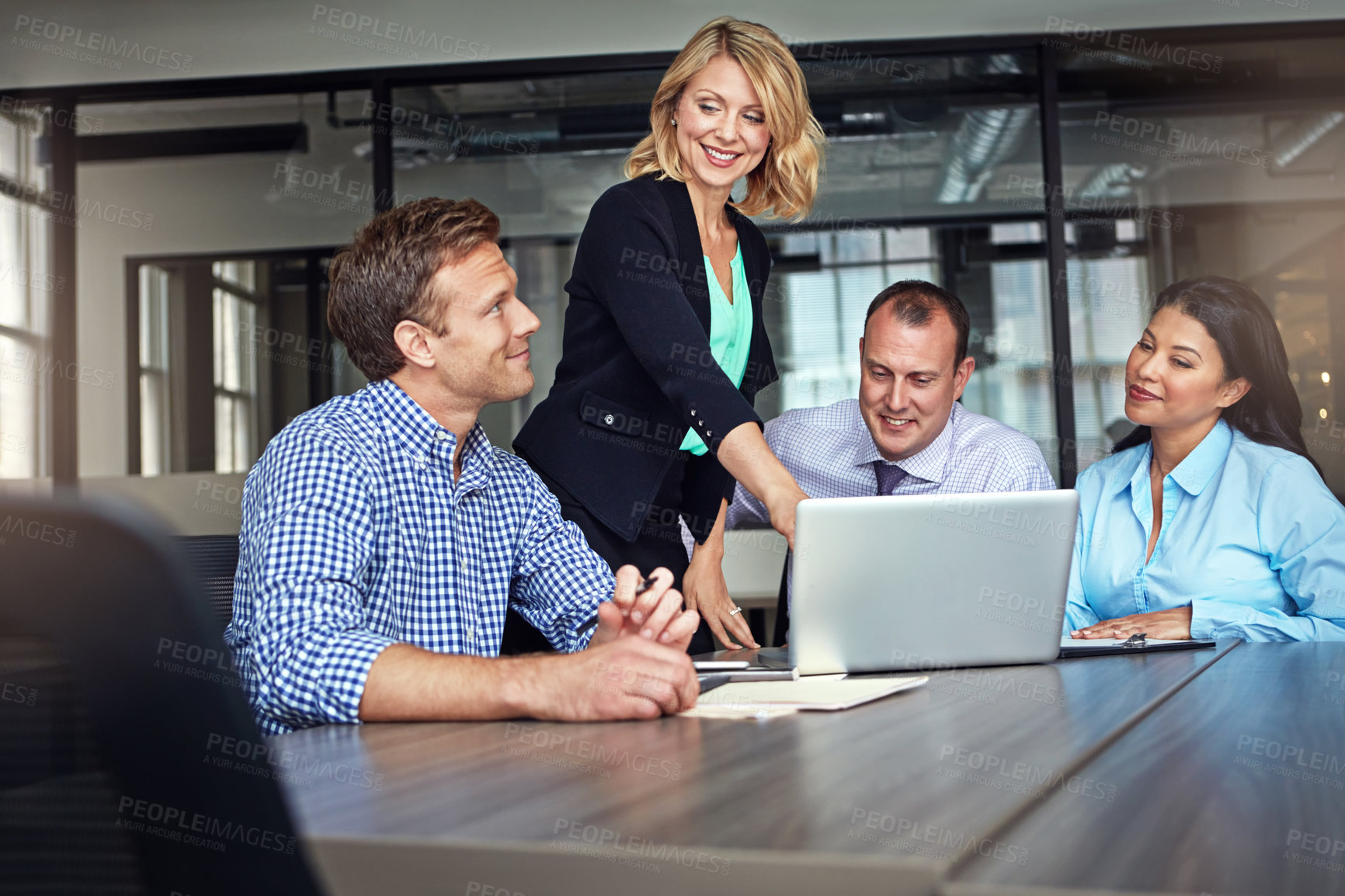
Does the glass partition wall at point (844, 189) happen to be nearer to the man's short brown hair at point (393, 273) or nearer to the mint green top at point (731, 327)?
the mint green top at point (731, 327)

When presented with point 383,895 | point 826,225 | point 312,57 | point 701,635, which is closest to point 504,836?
point 383,895

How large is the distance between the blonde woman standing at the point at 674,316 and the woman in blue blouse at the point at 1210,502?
0.85 m

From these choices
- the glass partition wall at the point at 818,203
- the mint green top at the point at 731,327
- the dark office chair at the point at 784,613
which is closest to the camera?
the mint green top at the point at 731,327

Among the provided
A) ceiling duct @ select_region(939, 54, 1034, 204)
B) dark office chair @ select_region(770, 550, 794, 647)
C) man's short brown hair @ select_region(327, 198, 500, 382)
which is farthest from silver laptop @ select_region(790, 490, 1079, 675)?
ceiling duct @ select_region(939, 54, 1034, 204)

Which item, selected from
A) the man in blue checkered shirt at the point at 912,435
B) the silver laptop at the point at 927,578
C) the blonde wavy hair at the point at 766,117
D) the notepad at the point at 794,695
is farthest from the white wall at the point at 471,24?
the notepad at the point at 794,695

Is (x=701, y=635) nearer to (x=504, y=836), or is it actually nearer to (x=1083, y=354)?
(x=504, y=836)

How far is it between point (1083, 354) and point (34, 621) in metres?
5.81

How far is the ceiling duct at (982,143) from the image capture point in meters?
4.77

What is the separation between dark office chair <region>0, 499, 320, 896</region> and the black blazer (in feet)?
4.99

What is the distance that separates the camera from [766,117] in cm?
219

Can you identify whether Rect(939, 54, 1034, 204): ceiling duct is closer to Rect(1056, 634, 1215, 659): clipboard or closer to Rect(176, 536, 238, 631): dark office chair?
Rect(1056, 634, 1215, 659): clipboard

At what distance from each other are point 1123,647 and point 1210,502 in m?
0.66

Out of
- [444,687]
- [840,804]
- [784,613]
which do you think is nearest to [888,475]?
[784,613]

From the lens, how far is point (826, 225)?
243 inches
